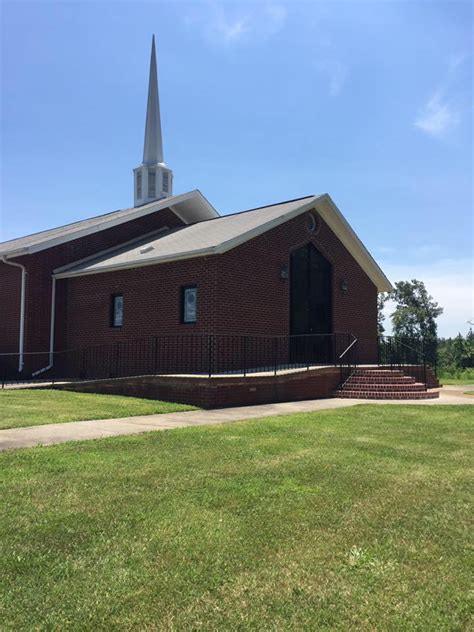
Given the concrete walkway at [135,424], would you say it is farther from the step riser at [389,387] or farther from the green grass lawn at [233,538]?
the step riser at [389,387]

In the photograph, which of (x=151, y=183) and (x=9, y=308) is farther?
(x=151, y=183)

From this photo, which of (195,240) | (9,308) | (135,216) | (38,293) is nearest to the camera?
(195,240)

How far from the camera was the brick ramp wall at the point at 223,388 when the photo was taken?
427 inches

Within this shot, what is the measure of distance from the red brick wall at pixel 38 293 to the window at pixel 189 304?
17.3 feet

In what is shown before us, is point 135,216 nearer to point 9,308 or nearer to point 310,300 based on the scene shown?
point 9,308

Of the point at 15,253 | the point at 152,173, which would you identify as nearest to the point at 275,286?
the point at 15,253

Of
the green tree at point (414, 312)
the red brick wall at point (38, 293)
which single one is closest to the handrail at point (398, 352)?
the red brick wall at point (38, 293)

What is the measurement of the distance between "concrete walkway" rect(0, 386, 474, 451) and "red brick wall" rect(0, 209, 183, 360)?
873 cm

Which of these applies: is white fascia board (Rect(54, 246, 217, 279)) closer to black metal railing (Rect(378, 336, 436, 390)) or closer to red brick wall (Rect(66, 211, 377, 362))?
red brick wall (Rect(66, 211, 377, 362))

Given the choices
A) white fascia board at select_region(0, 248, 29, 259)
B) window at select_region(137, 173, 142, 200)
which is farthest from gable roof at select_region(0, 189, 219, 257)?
window at select_region(137, 173, 142, 200)

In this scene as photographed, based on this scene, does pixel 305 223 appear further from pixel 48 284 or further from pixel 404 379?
pixel 48 284

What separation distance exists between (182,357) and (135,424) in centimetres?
564

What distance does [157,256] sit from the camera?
47.5 feet

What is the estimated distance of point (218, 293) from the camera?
13461 millimetres
